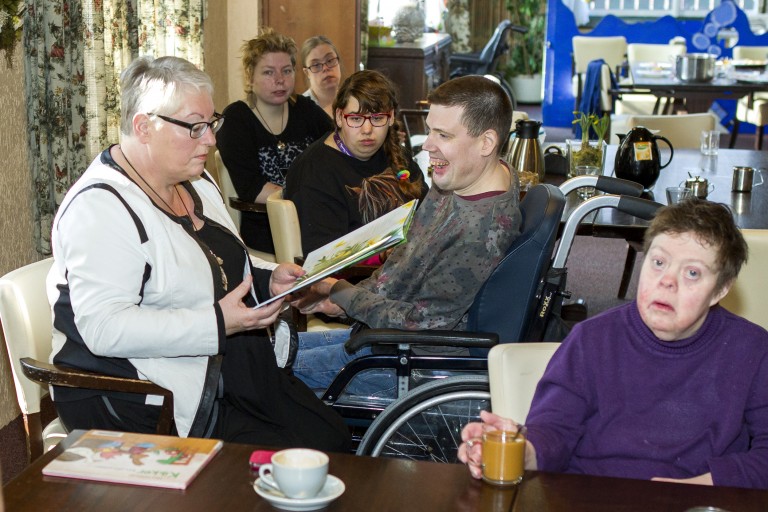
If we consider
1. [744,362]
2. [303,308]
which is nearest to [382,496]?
[744,362]

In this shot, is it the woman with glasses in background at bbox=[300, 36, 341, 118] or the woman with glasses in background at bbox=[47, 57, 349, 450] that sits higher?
the woman with glasses in background at bbox=[300, 36, 341, 118]

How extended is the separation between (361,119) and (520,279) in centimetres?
108

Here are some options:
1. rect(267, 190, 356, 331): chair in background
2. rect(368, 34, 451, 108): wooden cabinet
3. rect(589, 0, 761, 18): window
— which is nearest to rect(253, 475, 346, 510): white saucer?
rect(267, 190, 356, 331): chair in background

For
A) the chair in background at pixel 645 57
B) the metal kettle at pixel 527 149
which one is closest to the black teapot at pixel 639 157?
the metal kettle at pixel 527 149

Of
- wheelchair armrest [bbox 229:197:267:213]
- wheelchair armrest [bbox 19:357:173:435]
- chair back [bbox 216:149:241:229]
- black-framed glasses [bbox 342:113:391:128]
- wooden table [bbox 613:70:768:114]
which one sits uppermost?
wooden table [bbox 613:70:768:114]

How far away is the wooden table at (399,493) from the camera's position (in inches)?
52.2

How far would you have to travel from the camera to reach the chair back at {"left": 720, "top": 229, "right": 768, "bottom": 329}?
7.20 feet

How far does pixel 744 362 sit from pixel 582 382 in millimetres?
269

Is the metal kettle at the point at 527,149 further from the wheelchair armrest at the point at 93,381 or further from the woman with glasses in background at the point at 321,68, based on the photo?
the wheelchair armrest at the point at 93,381

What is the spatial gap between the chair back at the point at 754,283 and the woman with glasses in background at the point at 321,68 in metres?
2.61

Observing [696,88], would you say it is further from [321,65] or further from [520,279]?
[520,279]

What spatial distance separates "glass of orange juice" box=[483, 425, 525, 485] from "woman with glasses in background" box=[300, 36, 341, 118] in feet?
10.6

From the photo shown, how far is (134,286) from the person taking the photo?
197cm

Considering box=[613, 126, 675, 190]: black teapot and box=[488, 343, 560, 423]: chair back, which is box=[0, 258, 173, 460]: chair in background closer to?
box=[488, 343, 560, 423]: chair back
